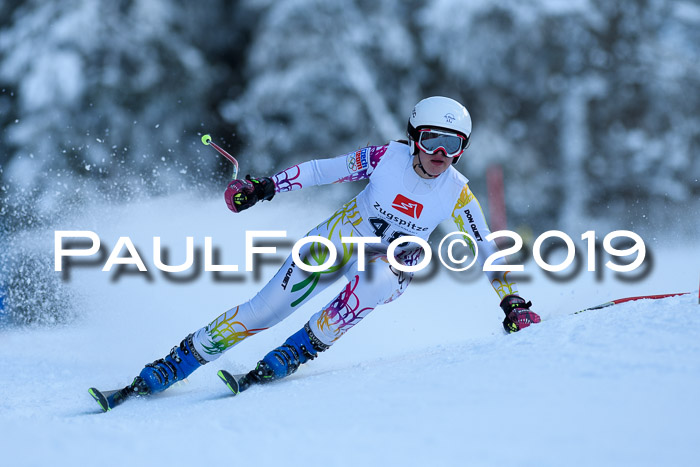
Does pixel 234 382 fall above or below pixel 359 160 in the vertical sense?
below

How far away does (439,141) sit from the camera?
365 centimetres

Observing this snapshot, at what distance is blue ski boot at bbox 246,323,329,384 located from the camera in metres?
3.73

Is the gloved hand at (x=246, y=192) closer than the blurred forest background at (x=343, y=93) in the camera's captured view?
Yes

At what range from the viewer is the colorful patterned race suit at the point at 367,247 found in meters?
3.75

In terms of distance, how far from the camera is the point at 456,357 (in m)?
3.23

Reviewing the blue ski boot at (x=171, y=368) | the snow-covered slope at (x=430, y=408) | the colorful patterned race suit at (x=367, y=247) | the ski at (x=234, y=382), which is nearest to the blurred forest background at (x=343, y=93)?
the snow-covered slope at (x=430, y=408)

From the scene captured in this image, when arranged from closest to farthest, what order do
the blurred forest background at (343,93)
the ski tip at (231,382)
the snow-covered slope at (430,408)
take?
1. the snow-covered slope at (430,408)
2. the ski tip at (231,382)
3. the blurred forest background at (343,93)

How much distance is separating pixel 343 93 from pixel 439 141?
285 inches

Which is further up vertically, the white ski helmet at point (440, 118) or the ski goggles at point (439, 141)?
the white ski helmet at point (440, 118)

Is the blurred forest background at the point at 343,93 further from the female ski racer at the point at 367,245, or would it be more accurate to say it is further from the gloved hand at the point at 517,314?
the gloved hand at the point at 517,314

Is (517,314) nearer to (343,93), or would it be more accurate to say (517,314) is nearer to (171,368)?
(171,368)

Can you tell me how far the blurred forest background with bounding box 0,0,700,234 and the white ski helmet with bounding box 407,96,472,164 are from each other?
23.1 ft

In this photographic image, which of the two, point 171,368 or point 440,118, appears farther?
point 171,368

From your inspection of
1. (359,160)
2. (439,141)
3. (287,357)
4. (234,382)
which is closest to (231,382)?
(234,382)
